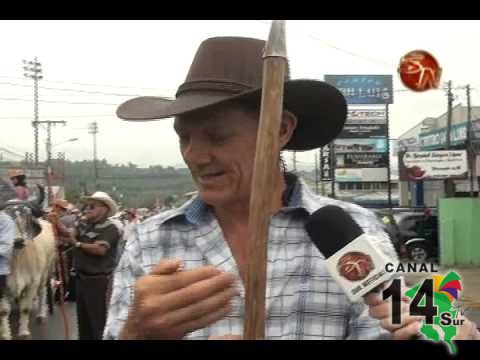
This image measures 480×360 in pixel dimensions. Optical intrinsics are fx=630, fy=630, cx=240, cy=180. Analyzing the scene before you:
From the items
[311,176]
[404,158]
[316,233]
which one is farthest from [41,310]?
[404,158]

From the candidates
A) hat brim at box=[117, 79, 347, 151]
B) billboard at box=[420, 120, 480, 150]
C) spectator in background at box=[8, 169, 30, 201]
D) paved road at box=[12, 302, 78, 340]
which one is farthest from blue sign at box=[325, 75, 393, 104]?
billboard at box=[420, 120, 480, 150]

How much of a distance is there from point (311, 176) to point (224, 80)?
58 centimetres

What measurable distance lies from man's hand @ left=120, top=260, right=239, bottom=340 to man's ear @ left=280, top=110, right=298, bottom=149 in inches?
21.4

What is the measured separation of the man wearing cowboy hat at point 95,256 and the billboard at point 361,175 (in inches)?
285

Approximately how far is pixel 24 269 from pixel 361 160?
820cm

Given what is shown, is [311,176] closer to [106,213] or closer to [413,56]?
[413,56]

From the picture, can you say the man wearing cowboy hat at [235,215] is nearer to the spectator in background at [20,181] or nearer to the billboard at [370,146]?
the spectator in background at [20,181]

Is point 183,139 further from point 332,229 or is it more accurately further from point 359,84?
point 359,84

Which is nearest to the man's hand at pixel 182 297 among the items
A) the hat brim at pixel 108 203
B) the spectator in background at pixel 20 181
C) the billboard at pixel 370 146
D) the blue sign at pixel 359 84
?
the blue sign at pixel 359 84

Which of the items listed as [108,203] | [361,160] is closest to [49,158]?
[108,203]

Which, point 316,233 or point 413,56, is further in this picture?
point 413,56

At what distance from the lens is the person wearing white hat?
469 cm

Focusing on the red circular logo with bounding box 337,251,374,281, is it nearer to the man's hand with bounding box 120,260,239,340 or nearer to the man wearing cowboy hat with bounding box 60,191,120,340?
the man's hand with bounding box 120,260,239,340

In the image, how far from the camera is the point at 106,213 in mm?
5152
